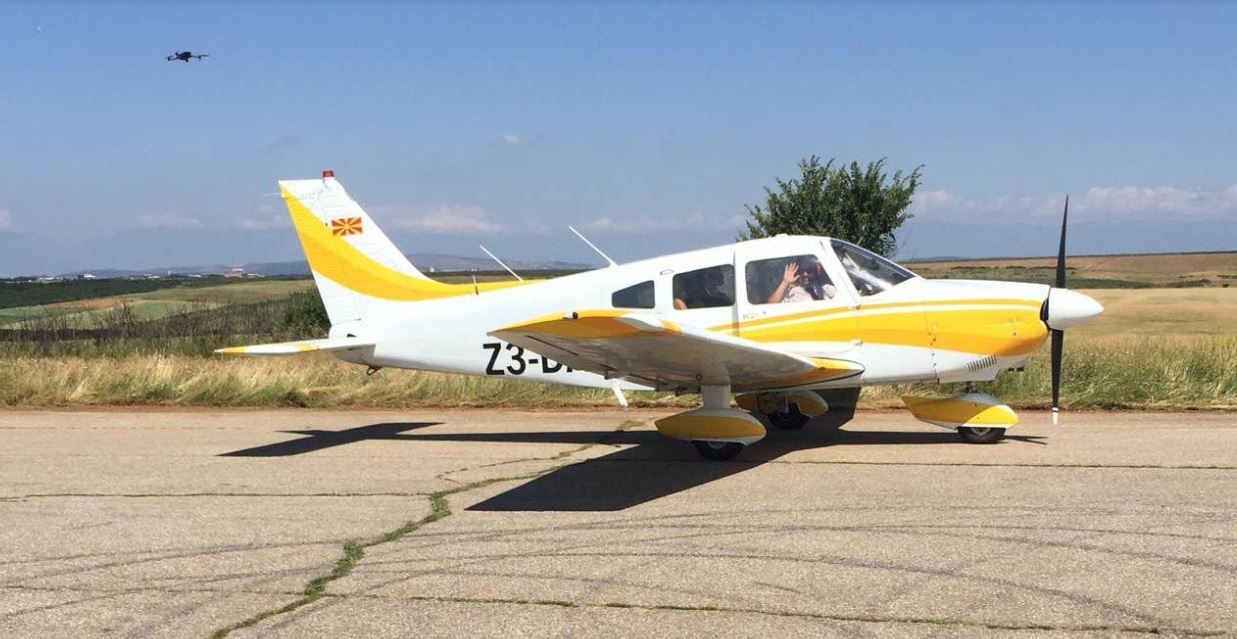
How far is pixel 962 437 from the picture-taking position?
980 cm

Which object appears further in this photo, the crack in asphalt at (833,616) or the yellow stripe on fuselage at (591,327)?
the yellow stripe on fuselage at (591,327)

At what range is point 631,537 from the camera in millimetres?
6266

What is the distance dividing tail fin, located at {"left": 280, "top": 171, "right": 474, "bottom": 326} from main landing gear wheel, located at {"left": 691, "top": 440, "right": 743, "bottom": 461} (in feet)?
10.9

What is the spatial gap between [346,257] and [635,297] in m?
3.38

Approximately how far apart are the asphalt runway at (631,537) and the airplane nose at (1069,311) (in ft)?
3.62

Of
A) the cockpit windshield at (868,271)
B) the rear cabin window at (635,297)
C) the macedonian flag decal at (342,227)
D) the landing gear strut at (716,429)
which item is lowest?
the landing gear strut at (716,429)

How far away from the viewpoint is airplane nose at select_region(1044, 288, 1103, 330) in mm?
9016

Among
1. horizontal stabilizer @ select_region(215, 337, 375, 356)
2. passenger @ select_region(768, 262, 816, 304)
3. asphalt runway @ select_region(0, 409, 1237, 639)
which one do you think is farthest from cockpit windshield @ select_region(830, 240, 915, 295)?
horizontal stabilizer @ select_region(215, 337, 375, 356)

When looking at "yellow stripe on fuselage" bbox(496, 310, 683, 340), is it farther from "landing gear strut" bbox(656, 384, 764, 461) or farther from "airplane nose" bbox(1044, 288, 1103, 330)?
"airplane nose" bbox(1044, 288, 1103, 330)

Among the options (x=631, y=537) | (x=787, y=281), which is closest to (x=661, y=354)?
(x=787, y=281)

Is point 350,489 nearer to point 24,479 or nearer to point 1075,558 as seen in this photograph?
point 24,479

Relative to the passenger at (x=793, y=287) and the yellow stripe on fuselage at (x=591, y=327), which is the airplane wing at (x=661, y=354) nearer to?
the yellow stripe on fuselage at (x=591, y=327)

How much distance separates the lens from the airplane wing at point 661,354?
7199 millimetres

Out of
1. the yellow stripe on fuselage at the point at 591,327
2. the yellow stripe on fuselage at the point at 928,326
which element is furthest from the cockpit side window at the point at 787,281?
the yellow stripe on fuselage at the point at 591,327
